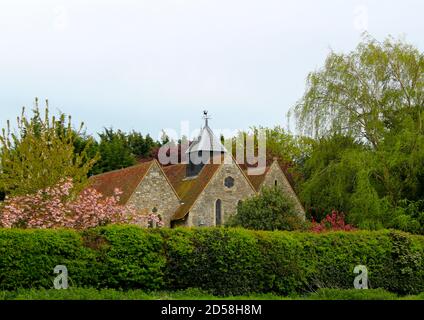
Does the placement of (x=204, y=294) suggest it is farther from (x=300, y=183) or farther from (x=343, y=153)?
(x=300, y=183)

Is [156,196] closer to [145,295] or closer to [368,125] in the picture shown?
[368,125]

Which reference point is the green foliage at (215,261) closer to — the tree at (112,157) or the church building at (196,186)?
the church building at (196,186)

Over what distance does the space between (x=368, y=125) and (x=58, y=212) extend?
18537mm

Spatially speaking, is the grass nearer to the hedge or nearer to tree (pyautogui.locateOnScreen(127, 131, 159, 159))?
the hedge

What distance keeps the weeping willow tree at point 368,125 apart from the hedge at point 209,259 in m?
11.3

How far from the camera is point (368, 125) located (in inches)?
1635

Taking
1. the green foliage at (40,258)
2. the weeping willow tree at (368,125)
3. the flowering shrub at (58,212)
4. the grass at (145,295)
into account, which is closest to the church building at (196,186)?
the weeping willow tree at (368,125)

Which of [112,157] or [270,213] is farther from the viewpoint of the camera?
[112,157]

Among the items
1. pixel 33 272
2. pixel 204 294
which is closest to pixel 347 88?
pixel 204 294

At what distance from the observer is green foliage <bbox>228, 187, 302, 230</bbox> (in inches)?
1457

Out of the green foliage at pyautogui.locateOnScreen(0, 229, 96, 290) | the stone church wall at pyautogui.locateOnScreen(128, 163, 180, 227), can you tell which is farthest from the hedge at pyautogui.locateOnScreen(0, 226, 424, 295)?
the stone church wall at pyautogui.locateOnScreen(128, 163, 180, 227)

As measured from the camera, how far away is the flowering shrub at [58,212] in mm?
29938

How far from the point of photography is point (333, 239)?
2694 centimetres

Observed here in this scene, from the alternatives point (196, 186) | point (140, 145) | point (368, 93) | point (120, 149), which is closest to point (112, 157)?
point (120, 149)
